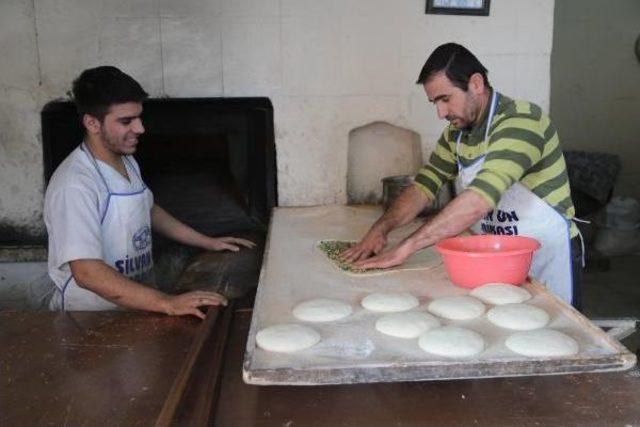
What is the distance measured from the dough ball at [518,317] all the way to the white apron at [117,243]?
4.58ft

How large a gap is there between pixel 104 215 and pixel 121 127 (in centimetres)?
34

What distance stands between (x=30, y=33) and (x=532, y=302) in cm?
286

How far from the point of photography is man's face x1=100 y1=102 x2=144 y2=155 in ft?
6.91

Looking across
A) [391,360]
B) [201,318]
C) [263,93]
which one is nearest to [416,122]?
[263,93]

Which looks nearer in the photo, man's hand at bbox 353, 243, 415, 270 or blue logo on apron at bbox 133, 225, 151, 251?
man's hand at bbox 353, 243, 415, 270

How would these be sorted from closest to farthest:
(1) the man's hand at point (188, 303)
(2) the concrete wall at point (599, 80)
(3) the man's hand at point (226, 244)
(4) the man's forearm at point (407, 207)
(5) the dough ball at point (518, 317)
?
(5) the dough ball at point (518, 317)
(1) the man's hand at point (188, 303)
(4) the man's forearm at point (407, 207)
(3) the man's hand at point (226, 244)
(2) the concrete wall at point (599, 80)

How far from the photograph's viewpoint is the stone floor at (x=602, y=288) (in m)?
3.25

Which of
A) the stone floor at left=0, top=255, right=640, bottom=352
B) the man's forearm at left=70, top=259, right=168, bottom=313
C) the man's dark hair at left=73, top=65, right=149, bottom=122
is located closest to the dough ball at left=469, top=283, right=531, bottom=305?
the man's forearm at left=70, top=259, right=168, bottom=313

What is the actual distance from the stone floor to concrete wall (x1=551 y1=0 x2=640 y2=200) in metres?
1.02

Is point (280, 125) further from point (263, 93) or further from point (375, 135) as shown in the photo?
point (375, 135)

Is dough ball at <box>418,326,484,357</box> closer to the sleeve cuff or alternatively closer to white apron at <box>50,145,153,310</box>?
the sleeve cuff

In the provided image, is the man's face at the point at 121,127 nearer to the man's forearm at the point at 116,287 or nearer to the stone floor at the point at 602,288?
the man's forearm at the point at 116,287

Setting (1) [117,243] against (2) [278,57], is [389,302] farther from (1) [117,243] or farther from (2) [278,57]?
(2) [278,57]

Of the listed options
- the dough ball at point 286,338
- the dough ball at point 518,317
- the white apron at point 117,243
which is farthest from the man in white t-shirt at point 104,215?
the dough ball at point 518,317
